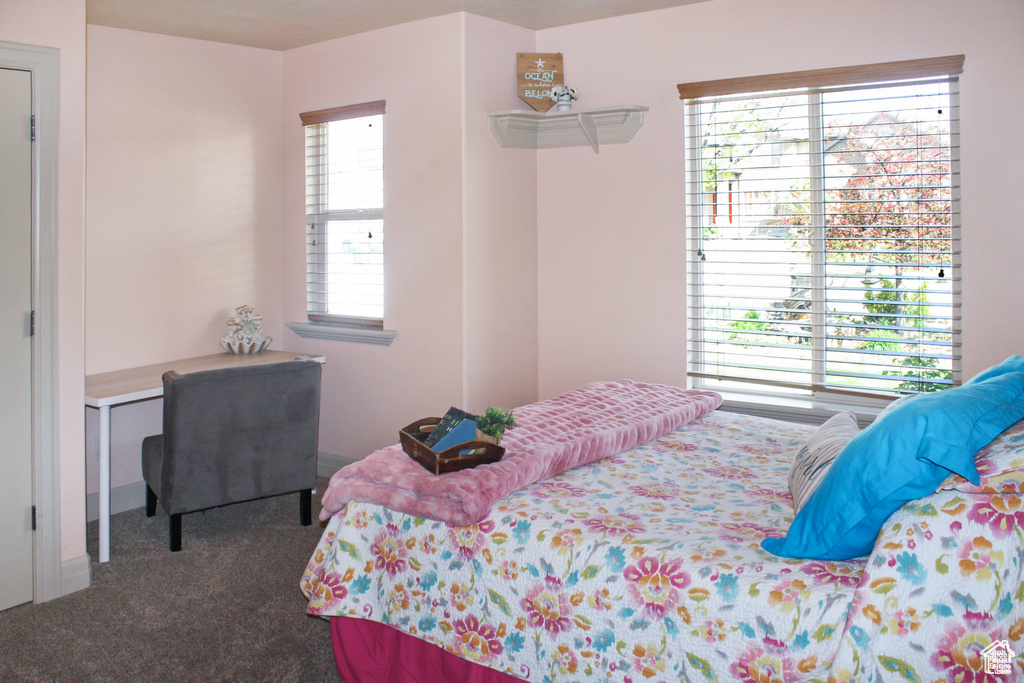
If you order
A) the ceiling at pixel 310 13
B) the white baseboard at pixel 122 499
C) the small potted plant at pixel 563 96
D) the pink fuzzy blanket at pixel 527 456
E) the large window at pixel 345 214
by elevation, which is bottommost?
the white baseboard at pixel 122 499

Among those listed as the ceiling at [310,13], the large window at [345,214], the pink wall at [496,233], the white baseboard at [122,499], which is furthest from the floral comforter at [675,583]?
the ceiling at [310,13]

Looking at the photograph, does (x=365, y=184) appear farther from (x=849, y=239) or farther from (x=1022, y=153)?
(x=1022, y=153)

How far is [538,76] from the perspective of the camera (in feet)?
13.1

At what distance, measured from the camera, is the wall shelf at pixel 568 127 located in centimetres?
380

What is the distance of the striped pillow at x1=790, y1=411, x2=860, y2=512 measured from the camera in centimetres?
185

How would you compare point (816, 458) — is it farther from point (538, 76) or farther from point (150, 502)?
point (150, 502)

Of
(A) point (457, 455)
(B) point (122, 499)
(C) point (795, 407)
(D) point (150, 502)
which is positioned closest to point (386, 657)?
(A) point (457, 455)

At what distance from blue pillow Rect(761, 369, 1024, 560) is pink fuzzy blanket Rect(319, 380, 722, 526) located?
714 mm

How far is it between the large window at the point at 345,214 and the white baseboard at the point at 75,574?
1.86 m

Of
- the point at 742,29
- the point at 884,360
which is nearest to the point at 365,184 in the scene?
the point at 742,29

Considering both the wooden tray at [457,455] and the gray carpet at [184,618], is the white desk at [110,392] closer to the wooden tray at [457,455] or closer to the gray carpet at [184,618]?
the gray carpet at [184,618]

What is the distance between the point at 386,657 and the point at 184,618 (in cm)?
97

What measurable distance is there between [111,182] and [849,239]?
3.57 m

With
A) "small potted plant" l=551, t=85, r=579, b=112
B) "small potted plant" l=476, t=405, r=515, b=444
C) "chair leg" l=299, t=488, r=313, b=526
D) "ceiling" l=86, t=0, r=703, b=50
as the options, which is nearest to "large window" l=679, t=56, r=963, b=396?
"small potted plant" l=551, t=85, r=579, b=112
